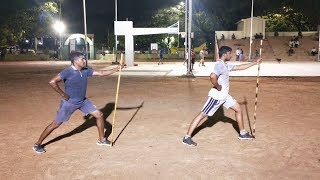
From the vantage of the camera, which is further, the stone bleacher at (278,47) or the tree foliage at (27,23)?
the tree foliage at (27,23)

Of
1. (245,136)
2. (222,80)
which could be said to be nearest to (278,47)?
(245,136)

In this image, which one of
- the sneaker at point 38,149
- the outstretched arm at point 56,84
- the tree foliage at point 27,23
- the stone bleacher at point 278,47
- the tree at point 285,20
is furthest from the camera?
the tree at point 285,20

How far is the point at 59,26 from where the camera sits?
4628 centimetres

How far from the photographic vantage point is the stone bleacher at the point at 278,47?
42.9 m

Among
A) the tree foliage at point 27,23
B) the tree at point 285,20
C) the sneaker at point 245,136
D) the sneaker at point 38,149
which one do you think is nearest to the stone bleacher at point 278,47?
the tree at point 285,20

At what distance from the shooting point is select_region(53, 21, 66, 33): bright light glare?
4641 centimetres

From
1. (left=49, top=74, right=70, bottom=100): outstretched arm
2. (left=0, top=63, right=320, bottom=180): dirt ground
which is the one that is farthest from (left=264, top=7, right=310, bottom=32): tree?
(left=49, top=74, right=70, bottom=100): outstretched arm

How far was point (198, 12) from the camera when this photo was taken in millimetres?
58750

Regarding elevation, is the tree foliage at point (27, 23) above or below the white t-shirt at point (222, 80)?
above

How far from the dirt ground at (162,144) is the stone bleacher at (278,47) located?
33051mm

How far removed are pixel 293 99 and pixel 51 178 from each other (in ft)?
31.7

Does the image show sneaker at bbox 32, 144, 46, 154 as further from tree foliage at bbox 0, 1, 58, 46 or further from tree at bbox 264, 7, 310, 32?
tree at bbox 264, 7, 310, 32

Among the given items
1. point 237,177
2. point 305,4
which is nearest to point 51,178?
point 237,177

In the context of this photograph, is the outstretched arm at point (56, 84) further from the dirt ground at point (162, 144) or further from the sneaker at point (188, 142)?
the sneaker at point (188, 142)
